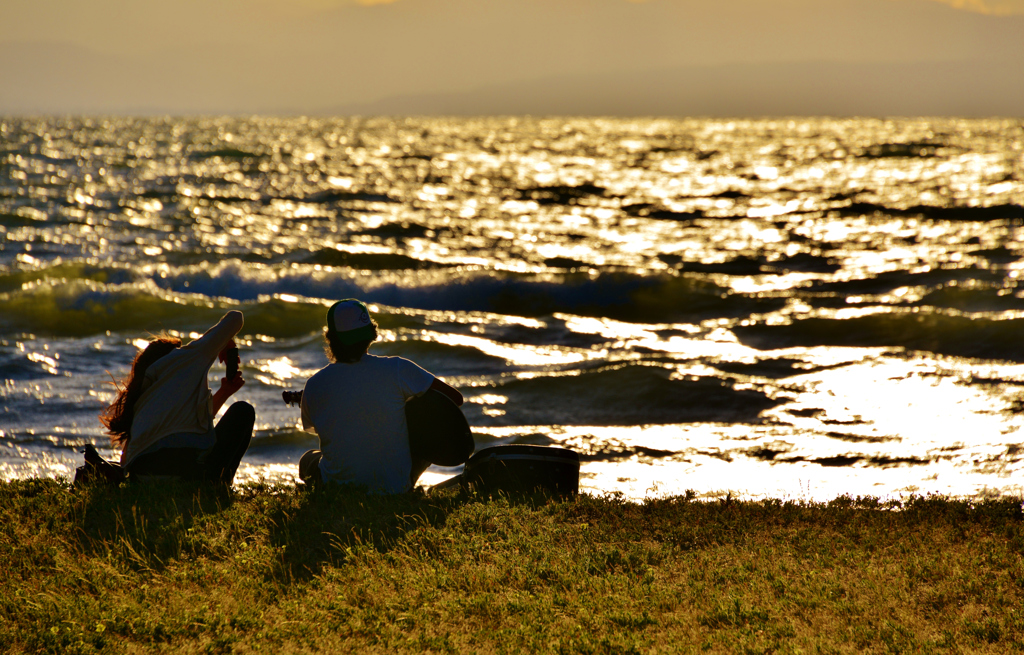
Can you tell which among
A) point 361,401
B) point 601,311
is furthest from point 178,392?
point 601,311

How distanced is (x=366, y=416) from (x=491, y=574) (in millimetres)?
1590

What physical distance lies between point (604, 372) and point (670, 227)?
25.2 meters

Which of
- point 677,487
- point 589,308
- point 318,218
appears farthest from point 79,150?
point 677,487

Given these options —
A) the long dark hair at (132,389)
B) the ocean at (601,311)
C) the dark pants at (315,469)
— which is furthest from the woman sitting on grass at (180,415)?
the ocean at (601,311)

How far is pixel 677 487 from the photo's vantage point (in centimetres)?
931

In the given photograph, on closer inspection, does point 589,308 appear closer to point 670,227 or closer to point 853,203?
point 670,227

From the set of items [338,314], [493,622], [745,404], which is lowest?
[745,404]

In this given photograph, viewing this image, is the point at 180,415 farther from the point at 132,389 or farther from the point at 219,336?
the point at 219,336

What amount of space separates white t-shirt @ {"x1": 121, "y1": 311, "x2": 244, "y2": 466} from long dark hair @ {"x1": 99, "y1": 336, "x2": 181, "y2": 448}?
0.13 feet

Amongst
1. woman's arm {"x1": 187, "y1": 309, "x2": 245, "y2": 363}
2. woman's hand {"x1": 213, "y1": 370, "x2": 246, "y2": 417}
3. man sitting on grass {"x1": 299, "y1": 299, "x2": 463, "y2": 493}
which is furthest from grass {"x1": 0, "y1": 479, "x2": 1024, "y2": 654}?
woman's arm {"x1": 187, "y1": 309, "x2": 245, "y2": 363}

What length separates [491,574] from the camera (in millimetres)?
5449

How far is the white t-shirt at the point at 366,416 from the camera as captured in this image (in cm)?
636

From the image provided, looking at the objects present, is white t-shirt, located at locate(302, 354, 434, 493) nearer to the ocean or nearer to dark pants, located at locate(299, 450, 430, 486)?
dark pants, located at locate(299, 450, 430, 486)

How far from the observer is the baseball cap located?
6262mm
